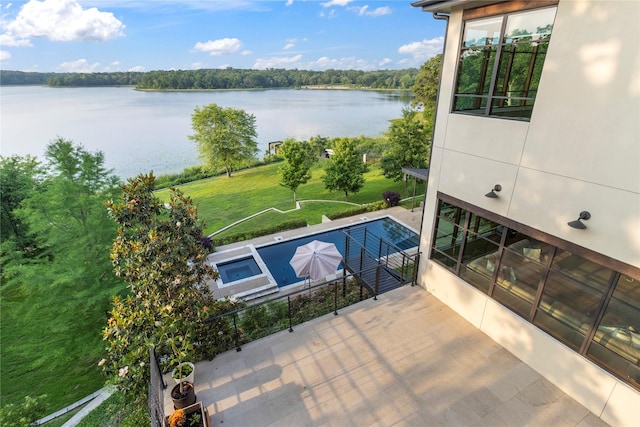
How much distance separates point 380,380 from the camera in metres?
5.06

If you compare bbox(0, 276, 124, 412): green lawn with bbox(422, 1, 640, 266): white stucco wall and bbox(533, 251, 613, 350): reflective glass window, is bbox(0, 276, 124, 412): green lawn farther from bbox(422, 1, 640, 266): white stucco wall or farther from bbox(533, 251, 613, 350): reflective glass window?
bbox(533, 251, 613, 350): reflective glass window

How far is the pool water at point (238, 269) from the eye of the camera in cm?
1166

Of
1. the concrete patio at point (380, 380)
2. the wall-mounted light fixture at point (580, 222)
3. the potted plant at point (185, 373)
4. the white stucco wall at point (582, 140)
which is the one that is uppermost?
the white stucco wall at point (582, 140)

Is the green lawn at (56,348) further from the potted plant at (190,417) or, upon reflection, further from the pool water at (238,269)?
the potted plant at (190,417)

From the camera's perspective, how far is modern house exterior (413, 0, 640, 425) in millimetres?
3799

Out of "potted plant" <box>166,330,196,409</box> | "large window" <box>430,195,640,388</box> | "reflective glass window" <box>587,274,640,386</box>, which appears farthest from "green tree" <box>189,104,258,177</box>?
"reflective glass window" <box>587,274,640,386</box>

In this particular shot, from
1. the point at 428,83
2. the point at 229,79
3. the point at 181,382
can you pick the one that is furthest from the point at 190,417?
the point at 229,79

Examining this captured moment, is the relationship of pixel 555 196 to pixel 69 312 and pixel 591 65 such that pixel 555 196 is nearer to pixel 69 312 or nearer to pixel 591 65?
pixel 591 65

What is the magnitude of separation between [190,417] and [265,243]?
9488mm

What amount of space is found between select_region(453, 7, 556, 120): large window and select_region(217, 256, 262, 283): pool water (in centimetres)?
911

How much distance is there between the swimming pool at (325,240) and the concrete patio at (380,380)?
5.71 metres

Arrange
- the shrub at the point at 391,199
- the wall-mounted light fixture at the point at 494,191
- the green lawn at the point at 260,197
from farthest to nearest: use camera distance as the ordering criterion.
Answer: the green lawn at the point at 260,197
the shrub at the point at 391,199
the wall-mounted light fixture at the point at 494,191

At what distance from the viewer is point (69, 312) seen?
7.82 m

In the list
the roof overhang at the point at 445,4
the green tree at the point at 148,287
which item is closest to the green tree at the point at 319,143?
the roof overhang at the point at 445,4
